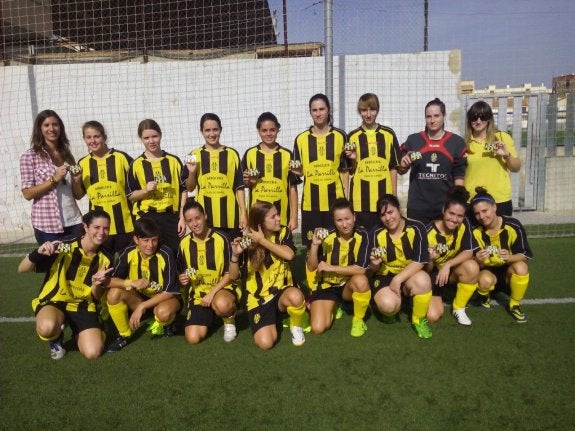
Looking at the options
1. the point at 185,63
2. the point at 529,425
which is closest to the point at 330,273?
the point at 529,425

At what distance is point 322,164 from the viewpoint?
12.8ft

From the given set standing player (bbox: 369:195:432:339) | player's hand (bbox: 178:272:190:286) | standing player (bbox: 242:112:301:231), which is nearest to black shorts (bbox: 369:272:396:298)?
standing player (bbox: 369:195:432:339)

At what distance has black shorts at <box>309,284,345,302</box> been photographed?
144 inches

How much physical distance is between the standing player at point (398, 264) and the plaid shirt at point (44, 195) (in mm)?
2506

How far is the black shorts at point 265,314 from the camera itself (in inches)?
134

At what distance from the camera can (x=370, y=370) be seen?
2861mm

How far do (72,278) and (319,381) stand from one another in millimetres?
1960

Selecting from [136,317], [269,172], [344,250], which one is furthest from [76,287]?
[344,250]

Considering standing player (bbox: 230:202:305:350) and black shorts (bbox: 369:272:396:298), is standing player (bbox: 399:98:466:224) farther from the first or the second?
standing player (bbox: 230:202:305:350)

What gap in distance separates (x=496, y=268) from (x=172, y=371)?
2.74m

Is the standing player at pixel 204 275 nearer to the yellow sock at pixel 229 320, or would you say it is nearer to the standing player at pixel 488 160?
the yellow sock at pixel 229 320

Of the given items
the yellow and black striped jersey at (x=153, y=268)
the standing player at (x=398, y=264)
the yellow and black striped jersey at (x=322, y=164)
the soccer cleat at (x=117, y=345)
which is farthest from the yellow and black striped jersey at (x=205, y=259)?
the standing player at (x=398, y=264)

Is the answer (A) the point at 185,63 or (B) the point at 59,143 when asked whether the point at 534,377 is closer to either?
(B) the point at 59,143

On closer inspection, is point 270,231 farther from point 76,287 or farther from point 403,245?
point 76,287
